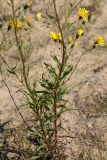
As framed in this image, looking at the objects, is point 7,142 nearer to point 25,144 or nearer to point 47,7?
point 25,144

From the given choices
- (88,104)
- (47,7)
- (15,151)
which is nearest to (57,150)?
(15,151)

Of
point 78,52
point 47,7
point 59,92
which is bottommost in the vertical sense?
point 59,92

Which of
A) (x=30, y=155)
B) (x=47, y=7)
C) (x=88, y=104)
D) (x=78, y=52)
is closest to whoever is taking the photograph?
(x=30, y=155)

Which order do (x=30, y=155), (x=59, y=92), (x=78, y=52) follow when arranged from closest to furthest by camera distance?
(x=59, y=92) → (x=30, y=155) → (x=78, y=52)

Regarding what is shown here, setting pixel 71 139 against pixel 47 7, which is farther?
pixel 47 7

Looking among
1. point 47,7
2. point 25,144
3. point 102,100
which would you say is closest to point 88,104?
point 102,100

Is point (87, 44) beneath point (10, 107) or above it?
above

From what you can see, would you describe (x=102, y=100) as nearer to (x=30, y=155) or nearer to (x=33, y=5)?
(x=30, y=155)
